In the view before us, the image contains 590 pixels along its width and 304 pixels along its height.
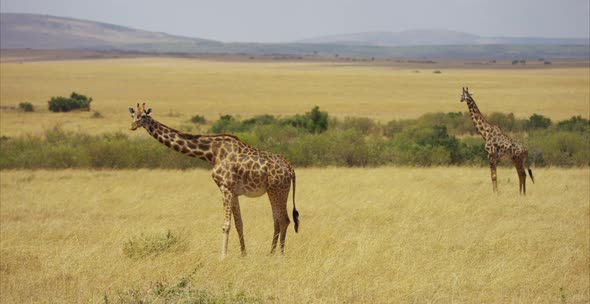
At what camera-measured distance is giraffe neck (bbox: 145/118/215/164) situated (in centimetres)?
1093

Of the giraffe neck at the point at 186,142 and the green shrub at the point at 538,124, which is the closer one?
the giraffe neck at the point at 186,142

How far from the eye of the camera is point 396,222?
46.5 ft

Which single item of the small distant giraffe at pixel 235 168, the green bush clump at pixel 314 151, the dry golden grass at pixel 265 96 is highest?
the small distant giraffe at pixel 235 168

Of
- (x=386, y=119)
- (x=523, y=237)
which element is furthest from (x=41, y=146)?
(x=386, y=119)

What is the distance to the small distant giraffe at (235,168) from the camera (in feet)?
34.9

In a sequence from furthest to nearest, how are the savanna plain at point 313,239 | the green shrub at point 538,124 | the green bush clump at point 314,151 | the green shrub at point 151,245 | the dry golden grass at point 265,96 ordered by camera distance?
the dry golden grass at point 265,96, the green shrub at point 538,124, the green bush clump at point 314,151, the green shrub at point 151,245, the savanna plain at point 313,239

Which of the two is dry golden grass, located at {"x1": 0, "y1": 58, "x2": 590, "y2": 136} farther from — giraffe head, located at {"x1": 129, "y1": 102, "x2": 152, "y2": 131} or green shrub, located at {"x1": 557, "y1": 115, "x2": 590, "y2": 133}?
giraffe head, located at {"x1": 129, "y1": 102, "x2": 152, "y2": 131}

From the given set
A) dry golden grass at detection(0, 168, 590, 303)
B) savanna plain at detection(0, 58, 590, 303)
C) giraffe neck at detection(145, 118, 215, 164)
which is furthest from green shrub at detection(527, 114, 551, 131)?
giraffe neck at detection(145, 118, 215, 164)

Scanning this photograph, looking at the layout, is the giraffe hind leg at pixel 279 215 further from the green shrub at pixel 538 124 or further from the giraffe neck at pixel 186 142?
the green shrub at pixel 538 124

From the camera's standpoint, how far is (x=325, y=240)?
12086 mm

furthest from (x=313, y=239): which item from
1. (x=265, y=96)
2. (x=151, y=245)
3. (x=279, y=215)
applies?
(x=265, y=96)

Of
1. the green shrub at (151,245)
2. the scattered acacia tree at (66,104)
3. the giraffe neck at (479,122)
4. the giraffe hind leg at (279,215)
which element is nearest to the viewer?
the giraffe hind leg at (279,215)

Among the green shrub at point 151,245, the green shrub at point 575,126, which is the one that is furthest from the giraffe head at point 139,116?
the green shrub at point 575,126

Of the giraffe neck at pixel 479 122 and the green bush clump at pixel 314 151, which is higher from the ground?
the giraffe neck at pixel 479 122
